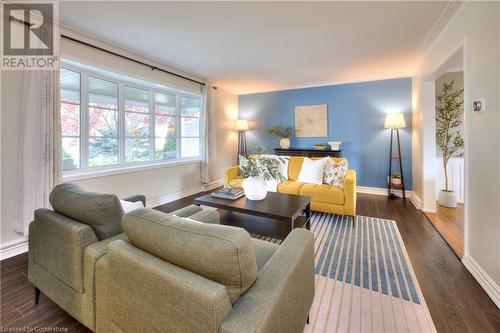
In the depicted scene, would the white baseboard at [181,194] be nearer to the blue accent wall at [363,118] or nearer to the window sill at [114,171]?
the window sill at [114,171]

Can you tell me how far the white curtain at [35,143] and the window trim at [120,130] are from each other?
383mm

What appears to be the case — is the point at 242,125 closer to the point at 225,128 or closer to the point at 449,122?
the point at 225,128

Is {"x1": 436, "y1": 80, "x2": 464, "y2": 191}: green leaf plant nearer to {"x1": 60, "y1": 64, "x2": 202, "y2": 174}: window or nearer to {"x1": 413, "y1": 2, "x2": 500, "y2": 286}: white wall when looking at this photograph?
{"x1": 413, "y1": 2, "x2": 500, "y2": 286}: white wall

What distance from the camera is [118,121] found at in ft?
11.4

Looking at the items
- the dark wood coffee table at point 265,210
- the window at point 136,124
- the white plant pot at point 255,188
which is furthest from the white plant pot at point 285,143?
the window at point 136,124

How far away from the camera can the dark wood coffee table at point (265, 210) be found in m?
2.26

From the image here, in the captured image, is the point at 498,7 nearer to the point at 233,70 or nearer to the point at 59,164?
the point at 233,70

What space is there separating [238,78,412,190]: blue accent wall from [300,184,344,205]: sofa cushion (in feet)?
6.68

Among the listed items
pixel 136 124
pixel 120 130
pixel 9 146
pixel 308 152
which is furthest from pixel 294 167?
pixel 9 146

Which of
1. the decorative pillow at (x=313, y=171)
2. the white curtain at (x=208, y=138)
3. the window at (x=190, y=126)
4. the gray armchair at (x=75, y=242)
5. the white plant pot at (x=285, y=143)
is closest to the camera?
the gray armchair at (x=75, y=242)

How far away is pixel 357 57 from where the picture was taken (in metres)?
3.53

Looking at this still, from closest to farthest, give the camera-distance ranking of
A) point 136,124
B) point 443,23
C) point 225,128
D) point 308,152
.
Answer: point 443,23 → point 136,124 → point 308,152 → point 225,128

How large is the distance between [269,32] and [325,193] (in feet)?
7.38

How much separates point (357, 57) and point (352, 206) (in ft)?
7.70
